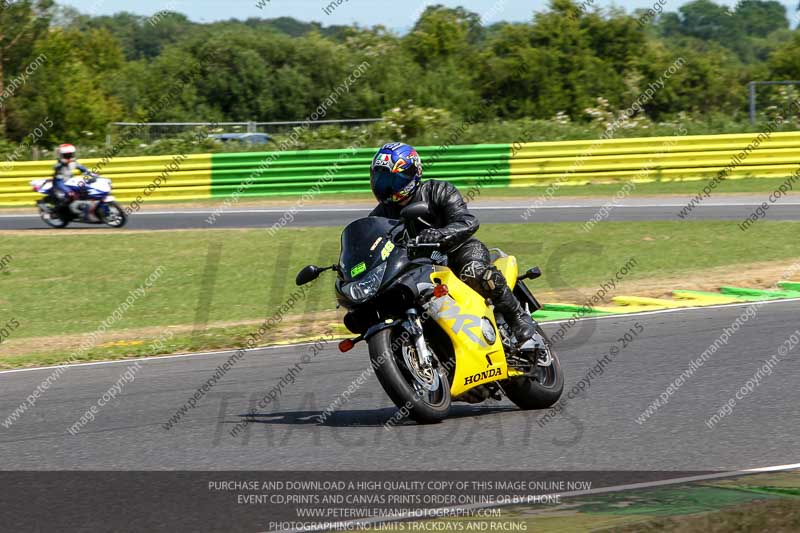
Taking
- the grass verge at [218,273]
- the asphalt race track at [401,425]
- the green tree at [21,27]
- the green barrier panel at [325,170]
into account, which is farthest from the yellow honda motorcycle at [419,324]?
the green tree at [21,27]

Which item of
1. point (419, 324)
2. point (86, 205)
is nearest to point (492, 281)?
point (419, 324)

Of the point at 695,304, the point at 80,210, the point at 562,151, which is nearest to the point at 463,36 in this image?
the point at 562,151

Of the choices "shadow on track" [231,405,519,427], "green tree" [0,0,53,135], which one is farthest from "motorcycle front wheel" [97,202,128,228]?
"green tree" [0,0,53,135]

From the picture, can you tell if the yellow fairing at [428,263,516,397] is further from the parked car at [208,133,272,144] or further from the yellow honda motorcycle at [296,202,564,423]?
the parked car at [208,133,272,144]

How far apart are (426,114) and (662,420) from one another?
1029 inches

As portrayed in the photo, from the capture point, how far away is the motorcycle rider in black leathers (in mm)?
7184

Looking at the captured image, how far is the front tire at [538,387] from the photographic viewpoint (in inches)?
299

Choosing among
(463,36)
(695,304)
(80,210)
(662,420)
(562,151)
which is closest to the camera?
(662,420)

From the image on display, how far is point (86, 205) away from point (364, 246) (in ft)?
→ 54.9

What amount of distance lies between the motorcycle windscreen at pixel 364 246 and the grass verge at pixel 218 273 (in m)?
4.79

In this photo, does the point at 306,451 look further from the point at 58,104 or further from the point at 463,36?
the point at 463,36

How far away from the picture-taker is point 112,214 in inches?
887

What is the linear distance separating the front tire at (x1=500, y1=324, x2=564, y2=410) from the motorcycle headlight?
4.29 feet

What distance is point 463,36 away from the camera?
278 feet
